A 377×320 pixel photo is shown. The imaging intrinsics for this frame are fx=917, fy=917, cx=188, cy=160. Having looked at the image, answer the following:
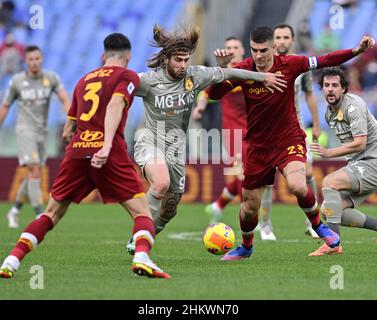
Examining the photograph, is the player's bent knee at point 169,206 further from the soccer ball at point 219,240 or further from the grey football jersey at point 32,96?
the grey football jersey at point 32,96

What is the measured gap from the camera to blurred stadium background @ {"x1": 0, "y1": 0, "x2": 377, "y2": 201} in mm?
21906

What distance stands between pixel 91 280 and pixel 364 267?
A: 9.27ft

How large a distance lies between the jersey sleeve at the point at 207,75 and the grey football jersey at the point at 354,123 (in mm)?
1628

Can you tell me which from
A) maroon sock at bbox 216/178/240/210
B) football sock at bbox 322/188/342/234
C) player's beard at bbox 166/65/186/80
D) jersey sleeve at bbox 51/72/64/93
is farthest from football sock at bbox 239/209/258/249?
jersey sleeve at bbox 51/72/64/93

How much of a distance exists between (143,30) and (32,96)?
12574mm

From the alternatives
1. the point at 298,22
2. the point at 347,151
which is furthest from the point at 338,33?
the point at 347,151

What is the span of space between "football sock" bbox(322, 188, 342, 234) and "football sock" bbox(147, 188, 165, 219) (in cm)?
189

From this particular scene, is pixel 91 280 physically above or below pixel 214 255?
below

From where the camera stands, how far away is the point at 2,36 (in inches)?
1052

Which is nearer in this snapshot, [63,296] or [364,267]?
[63,296]

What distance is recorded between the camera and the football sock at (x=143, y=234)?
324 inches

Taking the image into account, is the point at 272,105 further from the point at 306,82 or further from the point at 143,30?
the point at 143,30
